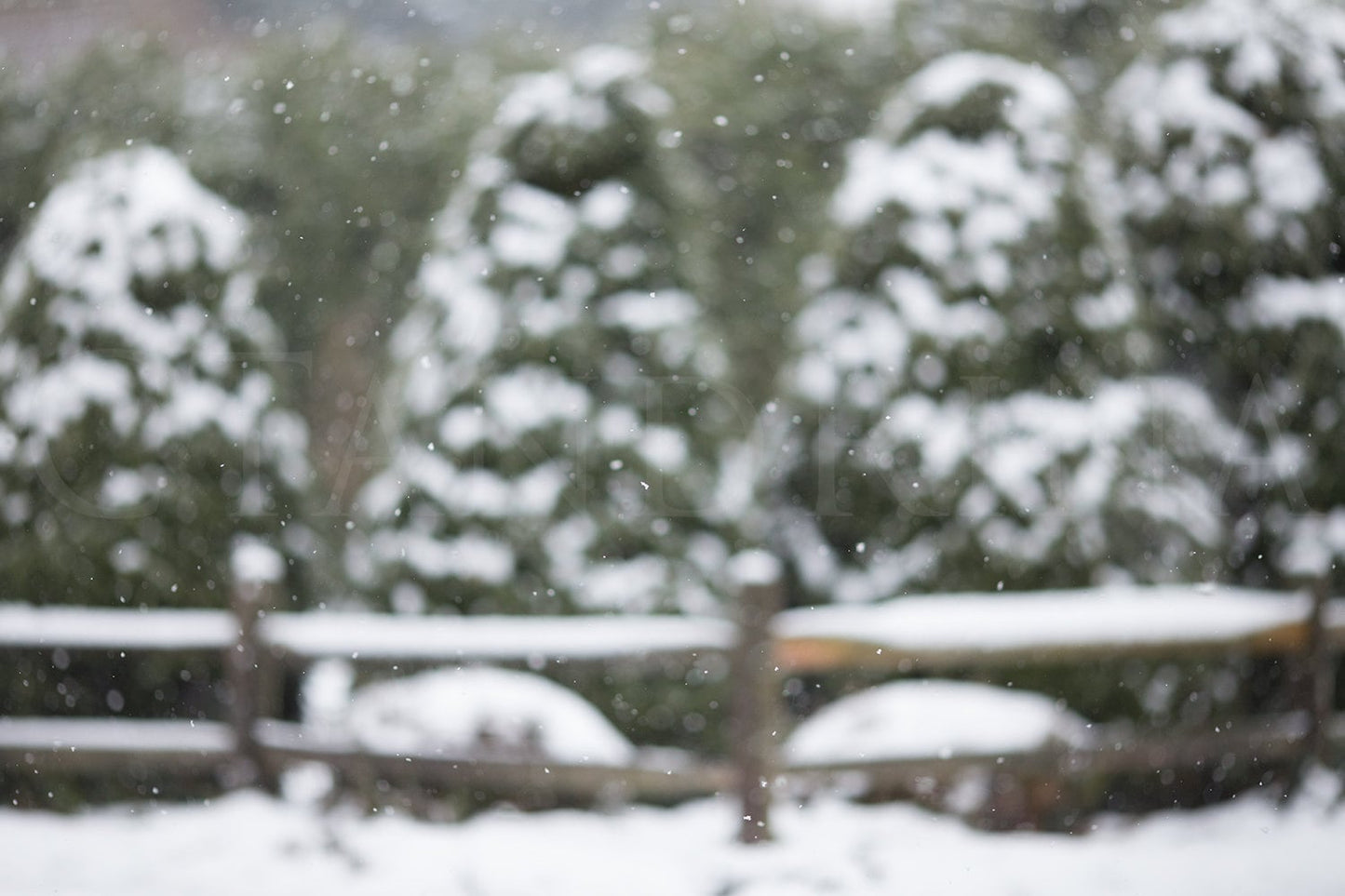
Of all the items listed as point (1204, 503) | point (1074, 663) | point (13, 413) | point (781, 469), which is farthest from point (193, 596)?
point (1204, 503)

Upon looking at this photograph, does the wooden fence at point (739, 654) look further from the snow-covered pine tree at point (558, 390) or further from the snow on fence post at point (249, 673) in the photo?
the snow-covered pine tree at point (558, 390)

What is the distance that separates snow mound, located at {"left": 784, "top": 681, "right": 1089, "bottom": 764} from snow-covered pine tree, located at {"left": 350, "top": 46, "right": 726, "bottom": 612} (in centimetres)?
94

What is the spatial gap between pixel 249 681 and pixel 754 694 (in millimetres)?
2322

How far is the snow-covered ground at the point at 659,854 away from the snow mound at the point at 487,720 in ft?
1.08

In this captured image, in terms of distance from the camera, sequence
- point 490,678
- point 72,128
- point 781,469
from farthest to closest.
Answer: point 72,128 < point 781,469 < point 490,678

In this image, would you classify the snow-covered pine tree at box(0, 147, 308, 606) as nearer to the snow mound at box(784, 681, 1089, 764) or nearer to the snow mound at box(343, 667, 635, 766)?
the snow mound at box(343, 667, 635, 766)

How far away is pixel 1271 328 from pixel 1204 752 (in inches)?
109

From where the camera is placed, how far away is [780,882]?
13.3 ft

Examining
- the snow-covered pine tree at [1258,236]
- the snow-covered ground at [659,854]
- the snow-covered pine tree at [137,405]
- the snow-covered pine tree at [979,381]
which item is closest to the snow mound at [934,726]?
the snow-covered ground at [659,854]

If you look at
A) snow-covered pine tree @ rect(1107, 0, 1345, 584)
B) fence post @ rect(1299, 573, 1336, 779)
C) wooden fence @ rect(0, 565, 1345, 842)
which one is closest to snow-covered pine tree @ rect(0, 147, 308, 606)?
wooden fence @ rect(0, 565, 1345, 842)

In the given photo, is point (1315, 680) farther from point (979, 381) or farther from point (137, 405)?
point (137, 405)

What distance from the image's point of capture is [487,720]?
4.86m

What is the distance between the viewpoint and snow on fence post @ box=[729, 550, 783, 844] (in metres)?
4.32

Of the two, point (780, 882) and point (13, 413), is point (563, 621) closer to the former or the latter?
point (780, 882)
